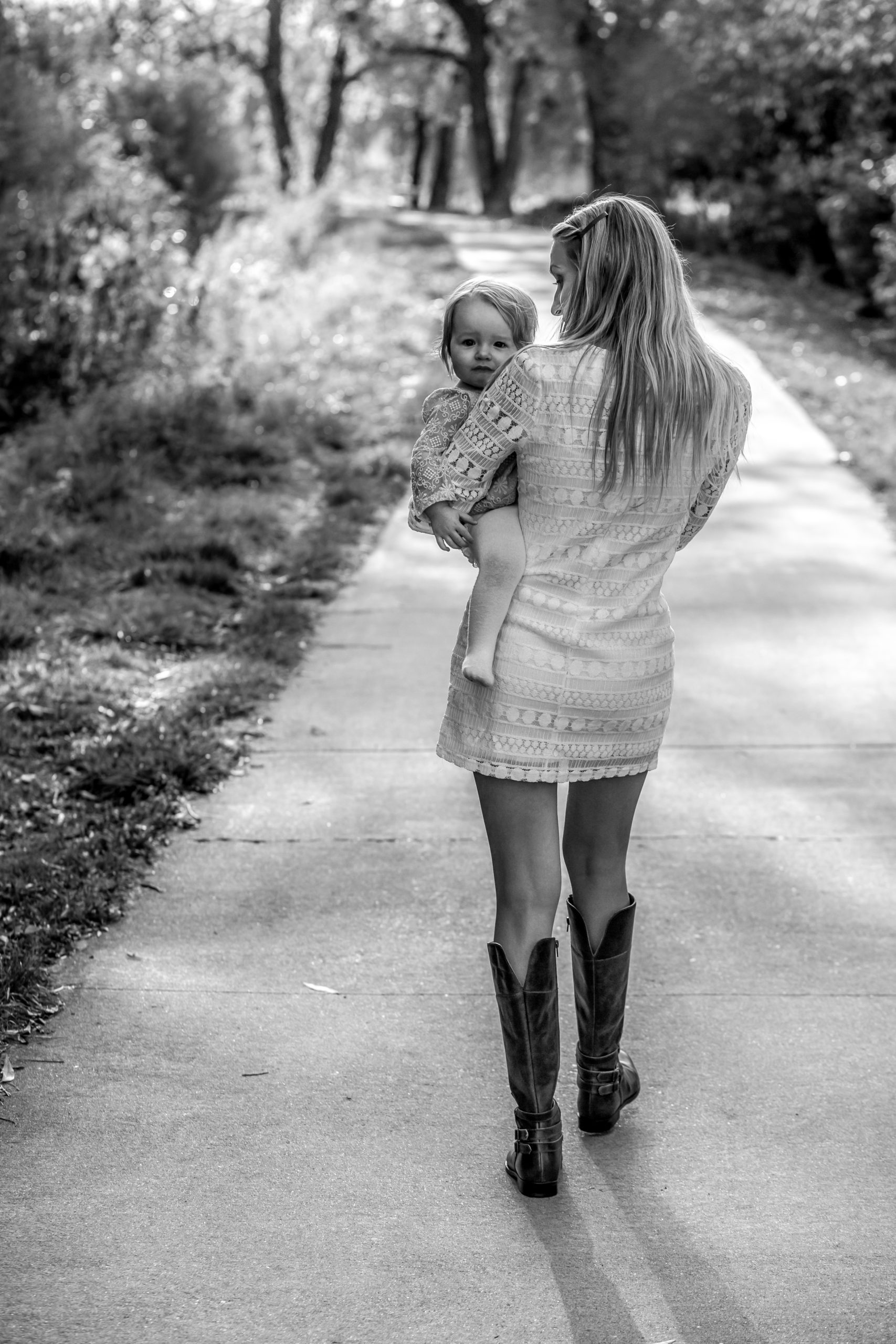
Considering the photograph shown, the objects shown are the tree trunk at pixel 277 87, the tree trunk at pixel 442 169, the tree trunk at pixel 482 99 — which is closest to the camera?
the tree trunk at pixel 277 87

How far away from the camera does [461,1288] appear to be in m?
2.69

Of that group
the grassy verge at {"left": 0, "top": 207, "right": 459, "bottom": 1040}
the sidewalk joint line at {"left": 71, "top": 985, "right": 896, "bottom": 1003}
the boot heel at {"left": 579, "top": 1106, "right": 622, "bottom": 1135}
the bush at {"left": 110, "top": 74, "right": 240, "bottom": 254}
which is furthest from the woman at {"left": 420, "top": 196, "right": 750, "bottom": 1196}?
the bush at {"left": 110, "top": 74, "right": 240, "bottom": 254}

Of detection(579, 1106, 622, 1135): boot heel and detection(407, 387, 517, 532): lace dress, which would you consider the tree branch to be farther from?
detection(579, 1106, 622, 1135): boot heel

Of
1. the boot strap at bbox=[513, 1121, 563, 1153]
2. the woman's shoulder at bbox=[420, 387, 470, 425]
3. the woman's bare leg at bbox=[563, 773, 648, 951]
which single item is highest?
the woman's shoulder at bbox=[420, 387, 470, 425]

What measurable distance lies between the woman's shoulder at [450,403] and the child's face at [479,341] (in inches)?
1.7

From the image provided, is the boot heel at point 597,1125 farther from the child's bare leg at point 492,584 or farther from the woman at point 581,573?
the child's bare leg at point 492,584

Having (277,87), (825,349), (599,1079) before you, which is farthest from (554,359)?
(277,87)

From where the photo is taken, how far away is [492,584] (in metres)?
2.84

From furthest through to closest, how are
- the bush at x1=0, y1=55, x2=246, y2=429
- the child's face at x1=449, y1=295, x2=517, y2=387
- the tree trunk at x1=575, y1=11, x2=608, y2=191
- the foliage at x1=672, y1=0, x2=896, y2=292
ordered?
the tree trunk at x1=575, y1=11, x2=608, y2=191
the foliage at x1=672, y1=0, x2=896, y2=292
the bush at x1=0, y1=55, x2=246, y2=429
the child's face at x1=449, y1=295, x2=517, y2=387

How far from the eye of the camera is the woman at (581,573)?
2732mm

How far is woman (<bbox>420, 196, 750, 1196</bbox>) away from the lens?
2.73 metres

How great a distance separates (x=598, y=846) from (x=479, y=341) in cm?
104

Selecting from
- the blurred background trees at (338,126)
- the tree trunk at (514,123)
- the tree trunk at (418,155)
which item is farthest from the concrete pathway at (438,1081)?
the tree trunk at (418,155)

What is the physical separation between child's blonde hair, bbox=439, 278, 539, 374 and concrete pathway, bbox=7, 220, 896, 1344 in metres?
1.60
